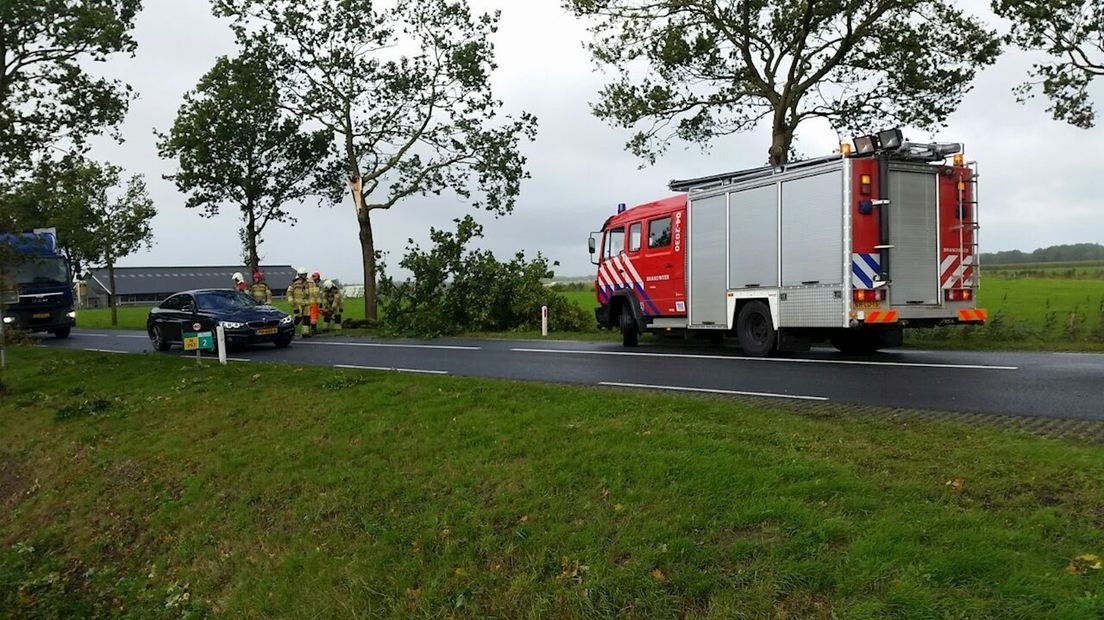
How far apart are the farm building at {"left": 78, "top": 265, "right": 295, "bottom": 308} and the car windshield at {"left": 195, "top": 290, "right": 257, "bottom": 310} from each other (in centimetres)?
8568

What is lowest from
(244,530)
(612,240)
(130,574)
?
(130,574)

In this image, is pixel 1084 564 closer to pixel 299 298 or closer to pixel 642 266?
pixel 642 266

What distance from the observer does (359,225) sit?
28.8 meters

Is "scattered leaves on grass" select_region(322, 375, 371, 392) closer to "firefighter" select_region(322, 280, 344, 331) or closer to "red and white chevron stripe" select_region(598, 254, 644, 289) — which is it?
"red and white chevron stripe" select_region(598, 254, 644, 289)

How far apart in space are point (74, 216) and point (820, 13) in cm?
2829

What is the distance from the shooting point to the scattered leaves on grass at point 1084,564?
13.0 feet

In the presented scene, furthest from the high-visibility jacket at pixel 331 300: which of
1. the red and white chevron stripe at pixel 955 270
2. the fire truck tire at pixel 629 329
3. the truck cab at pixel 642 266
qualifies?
the red and white chevron stripe at pixel 955 270

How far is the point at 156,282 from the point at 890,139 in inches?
4477

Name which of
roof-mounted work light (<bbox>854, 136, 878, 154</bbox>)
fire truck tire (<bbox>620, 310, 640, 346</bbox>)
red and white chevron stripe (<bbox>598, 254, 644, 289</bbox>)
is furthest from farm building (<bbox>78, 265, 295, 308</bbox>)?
roof-mounted work light (<bbox>854, 136, 878, 154</bbox>)

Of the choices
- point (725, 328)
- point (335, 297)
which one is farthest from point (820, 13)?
point (335, 297)

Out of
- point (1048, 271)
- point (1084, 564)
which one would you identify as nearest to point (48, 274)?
point (1084, 564)

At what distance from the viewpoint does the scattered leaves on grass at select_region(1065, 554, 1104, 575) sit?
397 centimetres

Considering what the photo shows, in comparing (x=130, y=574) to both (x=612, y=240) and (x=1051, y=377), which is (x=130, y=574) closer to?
(x=1051, y=377)

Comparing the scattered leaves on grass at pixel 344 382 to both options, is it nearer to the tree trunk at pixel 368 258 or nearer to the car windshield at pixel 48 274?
the tree trunk at pixel 368 258
